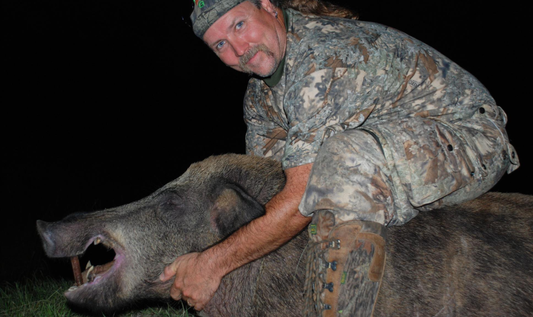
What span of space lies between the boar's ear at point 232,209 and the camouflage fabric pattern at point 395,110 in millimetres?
→ 534

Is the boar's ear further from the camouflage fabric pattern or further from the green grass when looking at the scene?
the green grass

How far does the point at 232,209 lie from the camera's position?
3129 millimetres

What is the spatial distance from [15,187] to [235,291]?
828 centimetres

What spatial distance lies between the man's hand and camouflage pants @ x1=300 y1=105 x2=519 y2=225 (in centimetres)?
78

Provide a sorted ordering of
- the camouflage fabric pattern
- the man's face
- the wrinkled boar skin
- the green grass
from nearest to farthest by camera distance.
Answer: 1. the camouflage fabric pattern
2. the wrinkled boar skin
3. the man's face
4. the green grass

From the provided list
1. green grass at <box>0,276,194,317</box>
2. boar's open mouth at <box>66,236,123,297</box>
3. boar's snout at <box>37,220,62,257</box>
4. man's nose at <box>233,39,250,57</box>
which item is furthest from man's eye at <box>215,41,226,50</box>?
green grass at <box>0,276,194,317</box>

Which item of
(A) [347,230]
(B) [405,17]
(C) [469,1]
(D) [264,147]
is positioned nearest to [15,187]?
(D) [264,147]

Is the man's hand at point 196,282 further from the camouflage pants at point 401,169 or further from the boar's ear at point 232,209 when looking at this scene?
the camouflage pants at point 401,169

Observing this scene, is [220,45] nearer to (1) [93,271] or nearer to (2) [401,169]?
(2) [401,169]

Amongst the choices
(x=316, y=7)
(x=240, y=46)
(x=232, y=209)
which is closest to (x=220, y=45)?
(x=240, y=46)

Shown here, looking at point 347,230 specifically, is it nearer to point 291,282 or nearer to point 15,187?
point 291,282

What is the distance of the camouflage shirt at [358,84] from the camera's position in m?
2.62

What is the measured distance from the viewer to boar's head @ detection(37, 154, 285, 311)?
301 cm

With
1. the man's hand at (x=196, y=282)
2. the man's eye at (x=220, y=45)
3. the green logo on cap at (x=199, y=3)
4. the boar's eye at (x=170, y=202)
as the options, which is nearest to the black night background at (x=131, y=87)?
the boar's eye at (x=170, y=202)
